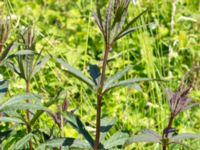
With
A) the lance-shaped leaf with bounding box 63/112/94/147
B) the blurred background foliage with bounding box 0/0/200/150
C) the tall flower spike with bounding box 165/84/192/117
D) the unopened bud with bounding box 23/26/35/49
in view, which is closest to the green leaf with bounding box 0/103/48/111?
the lance-shaped leaf with bounding box 63/112/94/147

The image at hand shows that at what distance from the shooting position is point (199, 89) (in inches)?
89.4

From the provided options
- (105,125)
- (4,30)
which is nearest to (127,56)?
(105,125)

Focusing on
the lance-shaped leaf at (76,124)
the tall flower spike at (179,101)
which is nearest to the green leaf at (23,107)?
the lance-shaped leaf at (76,124)

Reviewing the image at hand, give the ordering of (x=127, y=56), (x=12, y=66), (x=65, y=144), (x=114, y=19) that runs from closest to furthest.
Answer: (x=114, y=19) → (x=65, y=144) → (x=12, y=66) → (x=127, y=56)

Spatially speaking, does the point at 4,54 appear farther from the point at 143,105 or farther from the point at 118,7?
the point at 143,105

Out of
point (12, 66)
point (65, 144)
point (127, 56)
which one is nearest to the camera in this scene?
point (65, 144)

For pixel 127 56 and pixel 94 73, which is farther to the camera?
pixel 127 56

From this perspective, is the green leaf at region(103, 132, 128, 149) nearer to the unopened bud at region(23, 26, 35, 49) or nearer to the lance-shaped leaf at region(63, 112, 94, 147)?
the lance-shaped leaf at region(63, 112, 94, 147)

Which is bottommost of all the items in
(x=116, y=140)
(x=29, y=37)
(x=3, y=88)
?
(x=116, y=140)

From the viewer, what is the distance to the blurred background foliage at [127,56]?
2023 millimetres

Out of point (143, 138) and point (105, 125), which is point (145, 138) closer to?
point (143, 138)

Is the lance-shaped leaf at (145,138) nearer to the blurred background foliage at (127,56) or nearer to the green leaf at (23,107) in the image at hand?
the green leaf at (23,107)

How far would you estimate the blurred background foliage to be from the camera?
2.02 m

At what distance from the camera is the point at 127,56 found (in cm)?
266
